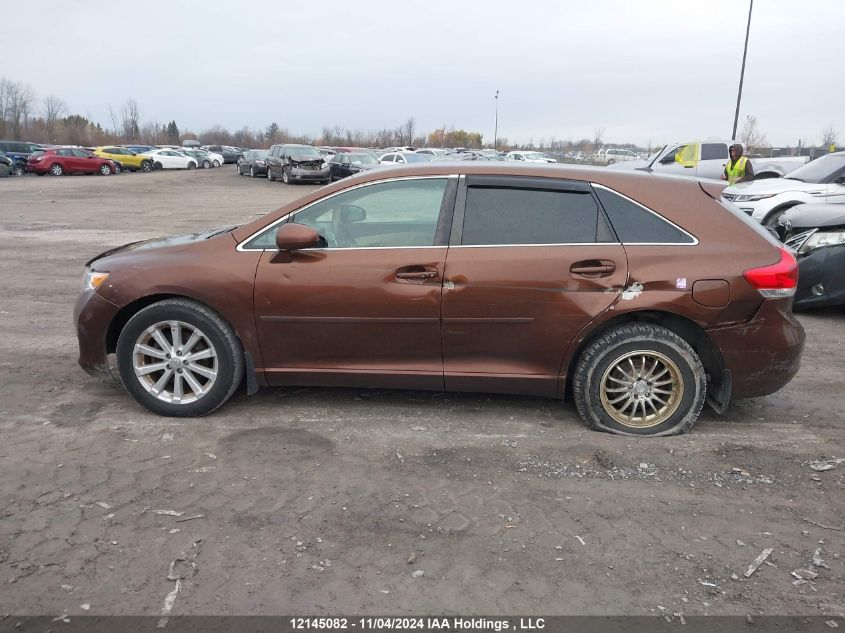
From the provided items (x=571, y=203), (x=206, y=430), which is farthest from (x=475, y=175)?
(x=206, y=430)

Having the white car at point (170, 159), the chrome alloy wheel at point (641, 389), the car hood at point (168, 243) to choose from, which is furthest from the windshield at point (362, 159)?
the chrome alloy wheel at point (641, 389)

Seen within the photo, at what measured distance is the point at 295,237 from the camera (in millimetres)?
4199

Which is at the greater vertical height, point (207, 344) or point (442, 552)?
point (207, 344)

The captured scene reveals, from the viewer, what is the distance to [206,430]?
4.27m

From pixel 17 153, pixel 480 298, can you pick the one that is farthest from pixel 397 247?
pixel 17 153

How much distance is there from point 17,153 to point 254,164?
547 inches

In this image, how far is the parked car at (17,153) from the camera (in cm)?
3698

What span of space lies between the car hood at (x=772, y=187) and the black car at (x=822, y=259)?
7.78 ft

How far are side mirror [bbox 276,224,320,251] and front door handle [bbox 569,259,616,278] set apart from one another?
1638 millimetres

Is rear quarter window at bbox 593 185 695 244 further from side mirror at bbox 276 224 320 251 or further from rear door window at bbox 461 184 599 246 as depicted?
side mirror at bbox 276 224 320 251

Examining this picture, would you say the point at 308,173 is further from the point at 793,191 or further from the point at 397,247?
the point at 397,247

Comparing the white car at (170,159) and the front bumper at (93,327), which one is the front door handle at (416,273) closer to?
the front bumper at (93,327)

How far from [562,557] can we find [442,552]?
54cm

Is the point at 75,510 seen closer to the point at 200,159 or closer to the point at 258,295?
the point at 258,295
